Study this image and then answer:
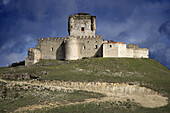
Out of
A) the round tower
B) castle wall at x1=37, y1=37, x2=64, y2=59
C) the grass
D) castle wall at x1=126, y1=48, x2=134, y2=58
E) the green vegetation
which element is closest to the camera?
the green vegetation

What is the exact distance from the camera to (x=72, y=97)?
26500 mm

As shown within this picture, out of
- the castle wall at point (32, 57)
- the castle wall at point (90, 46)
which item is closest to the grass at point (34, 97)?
the castle wall at point (32, 57)

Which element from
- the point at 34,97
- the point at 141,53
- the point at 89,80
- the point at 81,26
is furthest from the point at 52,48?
the point at 34,97

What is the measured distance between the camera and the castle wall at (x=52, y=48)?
52.5m

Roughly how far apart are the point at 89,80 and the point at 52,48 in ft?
74.5

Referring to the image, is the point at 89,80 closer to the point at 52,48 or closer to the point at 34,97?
the point at 34,97

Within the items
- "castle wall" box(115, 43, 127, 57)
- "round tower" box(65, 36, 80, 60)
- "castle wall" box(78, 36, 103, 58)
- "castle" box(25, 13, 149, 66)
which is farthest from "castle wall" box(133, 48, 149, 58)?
"round tower" box(65, 36, 80, 60)

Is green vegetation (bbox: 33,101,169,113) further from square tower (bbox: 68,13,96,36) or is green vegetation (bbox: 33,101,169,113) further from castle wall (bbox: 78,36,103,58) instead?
square tower (bbox: 68,13,96,36)

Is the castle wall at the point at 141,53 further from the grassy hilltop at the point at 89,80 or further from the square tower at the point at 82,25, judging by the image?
the square tower at the point at 82,25

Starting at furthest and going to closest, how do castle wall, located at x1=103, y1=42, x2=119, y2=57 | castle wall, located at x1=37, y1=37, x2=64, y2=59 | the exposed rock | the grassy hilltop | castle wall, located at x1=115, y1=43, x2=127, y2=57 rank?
castle wall, located at x1=37, y1=37, x2=64, y2=59, castle wall, located at x1=115, y1=43, x2=127, y2=57, castle wall, located at x1=103, y1=42, x2=119, y2=57, the exposed rock, the grassy hilltop

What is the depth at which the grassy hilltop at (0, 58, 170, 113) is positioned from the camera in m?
23.0

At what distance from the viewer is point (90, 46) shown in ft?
166

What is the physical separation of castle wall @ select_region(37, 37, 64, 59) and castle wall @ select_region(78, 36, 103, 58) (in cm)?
524

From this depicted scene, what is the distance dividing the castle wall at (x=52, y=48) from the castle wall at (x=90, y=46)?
5.24 m
